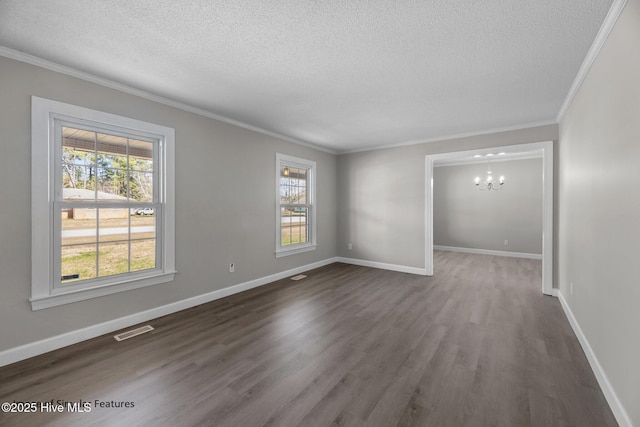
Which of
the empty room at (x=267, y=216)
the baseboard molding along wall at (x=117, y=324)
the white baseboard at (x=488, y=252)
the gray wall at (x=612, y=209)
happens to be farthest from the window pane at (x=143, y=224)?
the white baseboard at (x=488, y=252)

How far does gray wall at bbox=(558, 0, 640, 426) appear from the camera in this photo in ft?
4.85

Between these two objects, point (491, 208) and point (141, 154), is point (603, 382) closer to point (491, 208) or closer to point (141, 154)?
point (141, 154)

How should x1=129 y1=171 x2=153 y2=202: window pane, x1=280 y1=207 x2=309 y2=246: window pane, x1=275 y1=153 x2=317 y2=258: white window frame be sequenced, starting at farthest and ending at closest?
x1=280 y1=207 x2=309 y2=246: window pane
x1=275 y1=153 x2=317 y2=258: white window frame
x1=129 y1=171 x2=153 y2=202: window pane

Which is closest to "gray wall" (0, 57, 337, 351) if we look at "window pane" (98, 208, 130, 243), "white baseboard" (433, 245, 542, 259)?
"window pane" (98, 208, 130, 243)

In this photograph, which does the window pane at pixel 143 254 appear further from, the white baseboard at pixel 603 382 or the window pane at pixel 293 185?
the white baseboard at pixel 603 382

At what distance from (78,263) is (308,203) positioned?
3698 mm

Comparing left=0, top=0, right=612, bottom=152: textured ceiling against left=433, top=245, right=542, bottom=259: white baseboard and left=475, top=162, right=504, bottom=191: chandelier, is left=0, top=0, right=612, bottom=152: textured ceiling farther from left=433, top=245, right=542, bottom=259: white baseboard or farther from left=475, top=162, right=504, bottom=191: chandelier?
left=433, top=245, right=542, bottom=259: white baseboard

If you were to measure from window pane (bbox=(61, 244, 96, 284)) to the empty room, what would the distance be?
0.02m

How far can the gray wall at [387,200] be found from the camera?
508 centimetres

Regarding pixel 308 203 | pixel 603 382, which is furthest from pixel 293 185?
pixel 603 382

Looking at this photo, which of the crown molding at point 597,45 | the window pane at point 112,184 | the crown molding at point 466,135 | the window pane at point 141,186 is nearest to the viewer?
the crown molding at point 597,45

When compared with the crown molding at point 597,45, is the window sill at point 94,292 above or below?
below

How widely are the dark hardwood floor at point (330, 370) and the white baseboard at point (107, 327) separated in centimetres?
10

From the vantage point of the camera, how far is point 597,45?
203 centimetres
